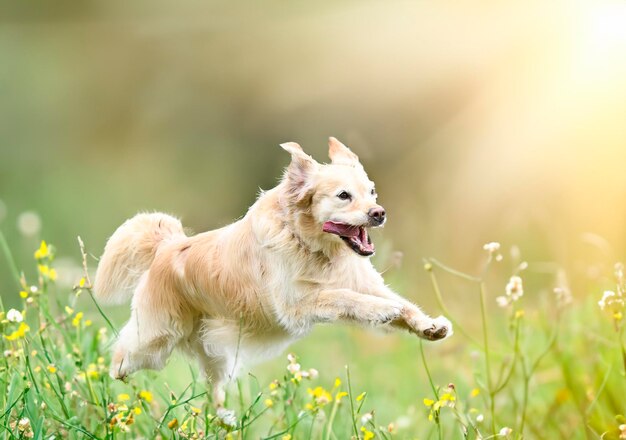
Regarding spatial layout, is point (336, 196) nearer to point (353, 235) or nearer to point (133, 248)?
point (353, 235)

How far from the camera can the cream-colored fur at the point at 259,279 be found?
3.24m

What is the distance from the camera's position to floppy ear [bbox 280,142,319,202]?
3.31 meters

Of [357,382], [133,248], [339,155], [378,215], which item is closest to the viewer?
[378,215]

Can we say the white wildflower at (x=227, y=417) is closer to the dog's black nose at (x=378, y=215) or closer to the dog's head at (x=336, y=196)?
the dog's head at (x=336, y=196)

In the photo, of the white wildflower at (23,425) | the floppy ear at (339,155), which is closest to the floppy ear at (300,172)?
the floppy ear at (339,155)

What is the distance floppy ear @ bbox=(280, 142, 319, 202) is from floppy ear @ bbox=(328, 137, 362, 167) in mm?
116

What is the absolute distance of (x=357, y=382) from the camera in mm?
6328

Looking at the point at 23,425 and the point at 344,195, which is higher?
the point at 344,195

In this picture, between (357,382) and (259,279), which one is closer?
(259,279)

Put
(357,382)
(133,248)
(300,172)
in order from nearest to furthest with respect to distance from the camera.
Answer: (300,172), (133,248), (357,382)

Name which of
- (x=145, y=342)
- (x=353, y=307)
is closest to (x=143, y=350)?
(x=145, y=342)

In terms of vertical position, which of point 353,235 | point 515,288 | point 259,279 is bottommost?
point 515,288

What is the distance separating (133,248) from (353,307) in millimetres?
1300

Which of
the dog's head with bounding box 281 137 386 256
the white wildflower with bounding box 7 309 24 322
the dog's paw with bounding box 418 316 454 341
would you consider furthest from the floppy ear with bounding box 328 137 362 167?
the white wildflower with bounding box 7 309 24 322
